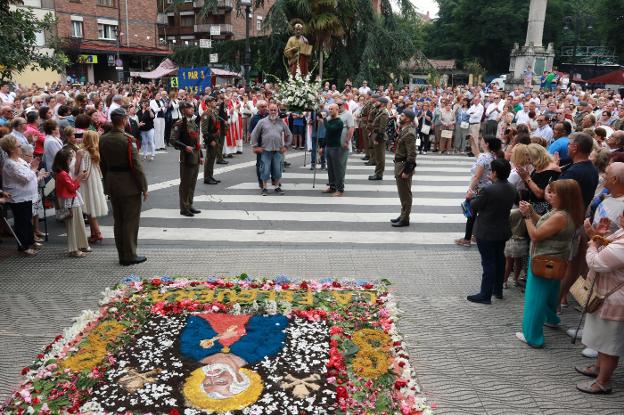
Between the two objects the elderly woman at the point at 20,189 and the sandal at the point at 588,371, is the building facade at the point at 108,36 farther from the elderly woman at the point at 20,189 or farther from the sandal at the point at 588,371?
the sandal at the point at 588,371

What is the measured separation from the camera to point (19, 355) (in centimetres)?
541

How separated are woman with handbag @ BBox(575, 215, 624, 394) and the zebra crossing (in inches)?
167

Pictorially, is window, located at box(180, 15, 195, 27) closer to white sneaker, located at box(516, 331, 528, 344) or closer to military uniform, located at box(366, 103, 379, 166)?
military uniform, located at box(366, 103, 379, 166)

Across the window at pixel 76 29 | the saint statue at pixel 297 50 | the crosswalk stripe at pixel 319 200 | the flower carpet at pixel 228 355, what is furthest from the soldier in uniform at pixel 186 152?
the window at pixel 76 29

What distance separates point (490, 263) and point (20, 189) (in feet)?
21.8

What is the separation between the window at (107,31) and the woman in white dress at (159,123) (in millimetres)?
34960

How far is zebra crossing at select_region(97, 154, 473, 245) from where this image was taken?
9.32 meters

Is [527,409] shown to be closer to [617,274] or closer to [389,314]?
[617,274]

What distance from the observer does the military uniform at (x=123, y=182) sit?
7680 millimetres

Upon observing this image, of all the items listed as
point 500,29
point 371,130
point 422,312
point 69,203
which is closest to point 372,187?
point 371,130

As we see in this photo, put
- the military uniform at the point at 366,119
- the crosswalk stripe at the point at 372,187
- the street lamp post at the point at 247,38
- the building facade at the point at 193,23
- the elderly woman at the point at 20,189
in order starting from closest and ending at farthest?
the elderly woman at the point at 20,189
the crosswalk stripe at the point at 372,187
the military uniform at the point at 366,119
the street lamp post at the point at 247,38
the building facade at the point at 193,23

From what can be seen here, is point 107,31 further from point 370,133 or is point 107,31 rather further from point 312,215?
point 312,215

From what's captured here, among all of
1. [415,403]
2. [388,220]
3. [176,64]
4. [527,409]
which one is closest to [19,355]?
[415,403]

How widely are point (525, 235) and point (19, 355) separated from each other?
19.8ft
